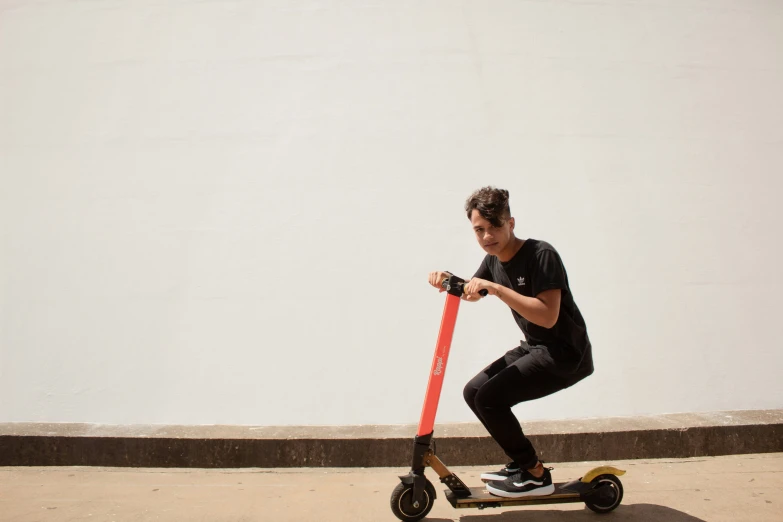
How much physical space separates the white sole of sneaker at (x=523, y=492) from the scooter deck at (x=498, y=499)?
13mm

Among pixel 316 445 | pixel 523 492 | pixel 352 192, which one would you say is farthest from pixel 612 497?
pixel 352 192

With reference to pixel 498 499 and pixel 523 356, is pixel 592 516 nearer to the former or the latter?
pixel 498 499

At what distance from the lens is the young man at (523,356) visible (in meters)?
2.60

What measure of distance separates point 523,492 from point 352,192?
92.8 inches

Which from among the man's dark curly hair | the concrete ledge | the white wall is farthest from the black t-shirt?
the white wall

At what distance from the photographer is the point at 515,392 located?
2656 mm

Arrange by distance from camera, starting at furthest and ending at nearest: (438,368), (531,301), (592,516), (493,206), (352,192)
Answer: (352,192) → (592,516) → (438,368) → (493,206) → (531,301)

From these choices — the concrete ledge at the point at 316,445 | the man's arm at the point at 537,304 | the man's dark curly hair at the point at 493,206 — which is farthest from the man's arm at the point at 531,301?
the concrete ledge at the point at 316,445

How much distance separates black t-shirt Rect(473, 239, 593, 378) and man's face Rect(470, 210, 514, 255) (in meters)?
0.09

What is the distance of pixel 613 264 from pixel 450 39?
2.04m

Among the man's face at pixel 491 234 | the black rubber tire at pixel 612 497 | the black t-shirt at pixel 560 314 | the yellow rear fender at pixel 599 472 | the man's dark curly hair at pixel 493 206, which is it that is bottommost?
the black rubber tire at pixel 612 497

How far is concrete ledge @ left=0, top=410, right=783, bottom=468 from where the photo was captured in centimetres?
346

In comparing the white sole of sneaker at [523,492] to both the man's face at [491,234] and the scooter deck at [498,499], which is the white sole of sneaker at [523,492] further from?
the man's face at [491,234]

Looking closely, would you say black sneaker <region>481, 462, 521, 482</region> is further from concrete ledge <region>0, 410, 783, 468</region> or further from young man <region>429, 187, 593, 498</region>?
concrete ledge <region>0, 410, 783, 468</region>
